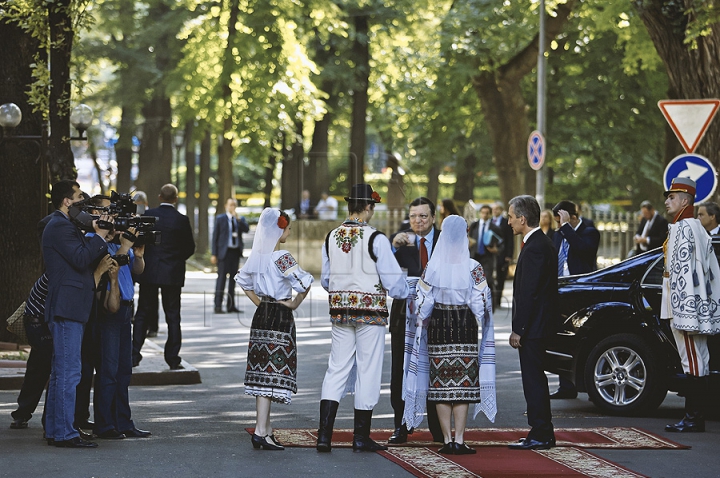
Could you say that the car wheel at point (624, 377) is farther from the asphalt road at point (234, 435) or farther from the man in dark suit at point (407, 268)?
the man in dark suit at point (407, 268)

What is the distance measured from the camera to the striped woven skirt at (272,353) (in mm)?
9047

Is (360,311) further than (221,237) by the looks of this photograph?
No

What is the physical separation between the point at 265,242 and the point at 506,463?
240 centimetres

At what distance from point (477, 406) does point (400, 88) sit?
29.6 metres

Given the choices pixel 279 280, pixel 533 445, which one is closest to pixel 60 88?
pixel 279 280

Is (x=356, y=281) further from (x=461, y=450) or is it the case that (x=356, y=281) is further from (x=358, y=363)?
(x=461, y=450)

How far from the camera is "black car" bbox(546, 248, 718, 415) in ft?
35.9

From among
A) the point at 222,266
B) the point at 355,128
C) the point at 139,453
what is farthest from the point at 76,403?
the point at 355,128

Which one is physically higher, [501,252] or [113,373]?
[501,252]

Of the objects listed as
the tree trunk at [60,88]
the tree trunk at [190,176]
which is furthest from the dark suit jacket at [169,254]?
the tree trunk at [190,176]

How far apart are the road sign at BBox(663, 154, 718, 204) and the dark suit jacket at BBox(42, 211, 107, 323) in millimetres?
7272

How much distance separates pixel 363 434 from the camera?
8953mm

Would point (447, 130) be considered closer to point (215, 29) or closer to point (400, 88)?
point (400, 88)

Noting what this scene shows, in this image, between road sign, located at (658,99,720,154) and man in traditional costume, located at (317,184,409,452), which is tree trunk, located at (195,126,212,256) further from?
man in traditional costume, located at (317,184,409,452)
